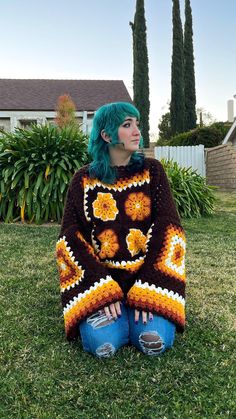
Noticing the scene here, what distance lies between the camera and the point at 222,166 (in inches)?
470

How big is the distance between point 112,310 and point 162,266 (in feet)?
1.02

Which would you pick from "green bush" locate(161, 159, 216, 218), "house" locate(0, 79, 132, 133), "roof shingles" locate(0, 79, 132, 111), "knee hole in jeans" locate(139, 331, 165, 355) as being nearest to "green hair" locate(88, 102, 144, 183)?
"knee hole in jeans" locate(139, 331, 165, 355)

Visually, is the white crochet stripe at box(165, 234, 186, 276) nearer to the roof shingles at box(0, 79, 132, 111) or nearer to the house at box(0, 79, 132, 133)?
the house at box(0, 79, 132, 133)

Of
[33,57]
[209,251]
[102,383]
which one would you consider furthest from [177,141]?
[102,383]

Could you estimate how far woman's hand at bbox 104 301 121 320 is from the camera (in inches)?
80.9

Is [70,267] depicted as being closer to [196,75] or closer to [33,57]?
[33,57]

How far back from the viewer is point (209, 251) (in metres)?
4.36

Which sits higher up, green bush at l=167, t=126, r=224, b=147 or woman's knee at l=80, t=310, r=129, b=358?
green bush at l=167, t=126, r=224, b=147

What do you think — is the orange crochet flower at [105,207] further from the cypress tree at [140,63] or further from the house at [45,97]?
the cypress tree at [140,63]

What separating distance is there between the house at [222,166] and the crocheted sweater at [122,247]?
895 cm

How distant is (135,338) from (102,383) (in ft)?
1.09

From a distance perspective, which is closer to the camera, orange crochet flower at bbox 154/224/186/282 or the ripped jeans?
the ripped jeans

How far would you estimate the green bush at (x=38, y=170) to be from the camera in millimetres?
5617

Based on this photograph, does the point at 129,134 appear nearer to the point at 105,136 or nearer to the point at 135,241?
the point at 105,136
